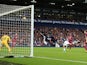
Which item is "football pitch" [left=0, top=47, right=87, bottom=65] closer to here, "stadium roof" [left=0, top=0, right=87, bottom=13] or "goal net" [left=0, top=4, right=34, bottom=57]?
"goal net" [left=0, top=4, right=34, bottom=57]

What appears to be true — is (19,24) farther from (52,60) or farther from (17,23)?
(52,60)

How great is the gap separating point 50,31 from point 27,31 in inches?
1325

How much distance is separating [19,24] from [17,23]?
0.60m

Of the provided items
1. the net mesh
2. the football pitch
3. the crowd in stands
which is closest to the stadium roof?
the crowd in stands

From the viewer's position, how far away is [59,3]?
58500mm

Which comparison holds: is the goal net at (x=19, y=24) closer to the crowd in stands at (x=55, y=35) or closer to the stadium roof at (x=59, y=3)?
the crowd in stands at (x=55, y=35)

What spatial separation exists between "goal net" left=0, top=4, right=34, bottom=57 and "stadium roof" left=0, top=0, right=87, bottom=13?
2894cm

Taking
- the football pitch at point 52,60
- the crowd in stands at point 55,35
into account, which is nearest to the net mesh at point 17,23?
the football pitch at point 52,60

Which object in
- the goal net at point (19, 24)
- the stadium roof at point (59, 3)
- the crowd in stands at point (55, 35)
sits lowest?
the crowd in stands at point (55, 35)

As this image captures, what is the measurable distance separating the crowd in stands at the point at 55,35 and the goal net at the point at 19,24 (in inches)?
1046

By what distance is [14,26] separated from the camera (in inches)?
966

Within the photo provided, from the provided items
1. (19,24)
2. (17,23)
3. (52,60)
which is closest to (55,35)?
(19,24)

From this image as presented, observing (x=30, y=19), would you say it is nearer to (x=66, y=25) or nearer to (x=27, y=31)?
(x=27, y=31)

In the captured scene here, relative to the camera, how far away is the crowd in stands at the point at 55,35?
178ft
